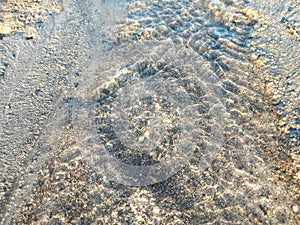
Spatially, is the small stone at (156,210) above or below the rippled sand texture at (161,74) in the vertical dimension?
below

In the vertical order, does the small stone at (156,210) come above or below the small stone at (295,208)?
below

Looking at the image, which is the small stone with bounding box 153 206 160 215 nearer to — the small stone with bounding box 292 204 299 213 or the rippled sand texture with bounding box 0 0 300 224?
the rippled sand texture with bounding box 0 0 300 224

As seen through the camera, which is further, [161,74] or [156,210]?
[161,74]

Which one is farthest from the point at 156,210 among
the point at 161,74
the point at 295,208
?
the point at 161,74

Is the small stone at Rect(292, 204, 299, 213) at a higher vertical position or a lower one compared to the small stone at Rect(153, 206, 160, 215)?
higher

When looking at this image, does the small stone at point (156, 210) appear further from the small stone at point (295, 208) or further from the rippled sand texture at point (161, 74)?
the small stone at point (295, 208)

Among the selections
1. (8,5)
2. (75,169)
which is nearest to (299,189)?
(75,169)

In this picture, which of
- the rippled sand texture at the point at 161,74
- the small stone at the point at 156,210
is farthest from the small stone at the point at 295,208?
the small stone at the point at 156,210

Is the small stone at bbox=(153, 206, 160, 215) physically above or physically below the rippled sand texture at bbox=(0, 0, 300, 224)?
below

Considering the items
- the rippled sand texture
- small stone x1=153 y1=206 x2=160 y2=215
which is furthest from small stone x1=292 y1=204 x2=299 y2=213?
small stone x1=153 y1=206 x2=160 y2=215

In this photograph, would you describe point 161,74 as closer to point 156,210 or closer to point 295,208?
point 156,210
